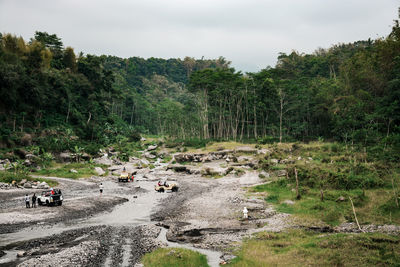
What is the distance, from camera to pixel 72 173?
56.7 meters

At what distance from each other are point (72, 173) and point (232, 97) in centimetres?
5292

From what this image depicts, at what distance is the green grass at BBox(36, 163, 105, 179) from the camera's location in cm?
5556

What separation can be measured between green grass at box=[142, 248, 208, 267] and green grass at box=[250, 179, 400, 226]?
34.7 feet

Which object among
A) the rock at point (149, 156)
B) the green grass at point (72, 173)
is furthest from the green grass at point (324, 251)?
the rock at point (149, 156)

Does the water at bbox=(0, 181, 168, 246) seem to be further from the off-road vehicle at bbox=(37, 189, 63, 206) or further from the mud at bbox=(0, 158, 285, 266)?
the off-road vehicle at bbox=(37, 189, 63, 206)

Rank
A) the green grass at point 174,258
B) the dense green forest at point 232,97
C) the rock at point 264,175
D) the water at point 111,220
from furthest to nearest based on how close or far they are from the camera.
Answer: the dense green forest at point 232,97 < the rock at point 264,175 < the water at point 111,220 < the green grass at point 174,258

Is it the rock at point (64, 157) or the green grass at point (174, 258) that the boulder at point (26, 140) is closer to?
the rock at point (64, 157)

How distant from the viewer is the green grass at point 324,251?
14.3m

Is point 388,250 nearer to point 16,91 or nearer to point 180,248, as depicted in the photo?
point 180,248

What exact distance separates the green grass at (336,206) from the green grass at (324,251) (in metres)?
5.25

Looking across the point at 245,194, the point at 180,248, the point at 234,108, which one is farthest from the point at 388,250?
the point at 234,108

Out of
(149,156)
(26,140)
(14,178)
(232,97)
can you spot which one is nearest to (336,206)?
Result: (14,178)

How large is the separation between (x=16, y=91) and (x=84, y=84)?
84.6ft

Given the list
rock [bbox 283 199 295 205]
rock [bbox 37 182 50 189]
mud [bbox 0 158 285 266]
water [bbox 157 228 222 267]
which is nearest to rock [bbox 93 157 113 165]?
rock [bbox 37 182 50 189]
